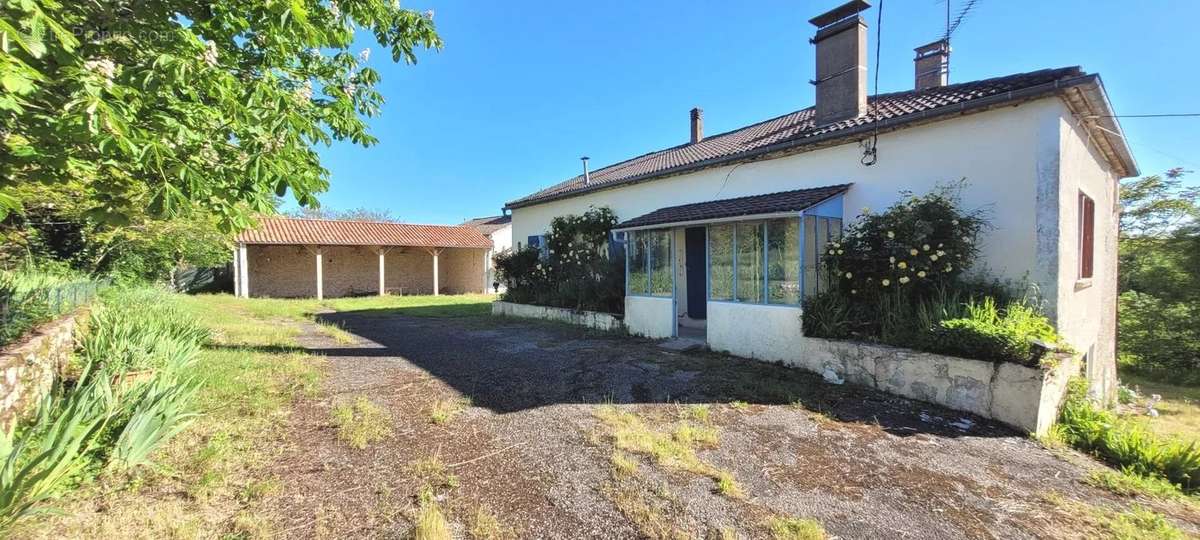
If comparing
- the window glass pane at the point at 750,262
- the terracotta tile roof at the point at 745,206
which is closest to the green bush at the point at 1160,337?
the terracotta tile roof at the point at 745,206

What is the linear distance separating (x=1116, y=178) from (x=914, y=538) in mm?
11243

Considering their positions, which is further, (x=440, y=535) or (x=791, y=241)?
(x=791, y=241)

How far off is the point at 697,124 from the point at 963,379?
11.8 meters

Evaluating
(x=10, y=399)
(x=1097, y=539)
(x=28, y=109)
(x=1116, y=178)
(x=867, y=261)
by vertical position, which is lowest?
(x=1097, y=539)

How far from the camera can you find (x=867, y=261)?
633cm

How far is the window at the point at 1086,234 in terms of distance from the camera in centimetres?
687

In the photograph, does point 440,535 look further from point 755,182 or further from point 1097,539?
point 755,182

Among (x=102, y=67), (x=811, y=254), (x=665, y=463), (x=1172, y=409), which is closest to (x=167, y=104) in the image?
(x=102, y=67)

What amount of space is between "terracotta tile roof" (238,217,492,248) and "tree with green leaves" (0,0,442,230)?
58.7ft

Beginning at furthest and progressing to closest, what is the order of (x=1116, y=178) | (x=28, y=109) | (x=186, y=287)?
1. (x=186, y=287)
2. (x=1116, y=178)
3. (x=28, y=109)

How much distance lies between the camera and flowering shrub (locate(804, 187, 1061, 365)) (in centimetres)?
529

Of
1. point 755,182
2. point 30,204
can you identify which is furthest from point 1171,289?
point 30,204

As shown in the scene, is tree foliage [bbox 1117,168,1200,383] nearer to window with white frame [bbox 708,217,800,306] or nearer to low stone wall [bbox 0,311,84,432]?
window with white frame [bbox 708,217,800,306]

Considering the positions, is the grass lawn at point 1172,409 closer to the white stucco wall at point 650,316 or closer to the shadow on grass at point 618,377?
the shadow on grass at point 618,377
